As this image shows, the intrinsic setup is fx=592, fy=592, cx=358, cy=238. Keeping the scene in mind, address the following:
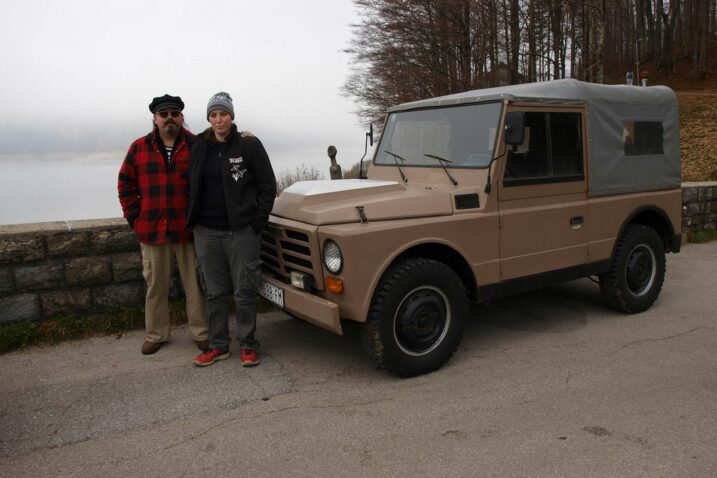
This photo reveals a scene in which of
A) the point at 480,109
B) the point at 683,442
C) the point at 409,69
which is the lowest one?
the point at 683,442

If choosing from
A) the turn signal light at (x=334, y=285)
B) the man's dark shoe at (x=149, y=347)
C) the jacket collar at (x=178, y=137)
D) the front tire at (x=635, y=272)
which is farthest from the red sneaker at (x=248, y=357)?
the front tire at (x=635, y=272)

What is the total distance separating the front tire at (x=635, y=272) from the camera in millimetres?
5668

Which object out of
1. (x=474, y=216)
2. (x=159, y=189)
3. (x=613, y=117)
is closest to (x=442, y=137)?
(x=474, y=216)

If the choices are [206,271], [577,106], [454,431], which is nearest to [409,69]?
[577,106]

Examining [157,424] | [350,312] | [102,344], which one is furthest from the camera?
[102,344]

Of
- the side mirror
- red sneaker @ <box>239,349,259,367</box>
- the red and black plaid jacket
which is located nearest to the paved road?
red sneaker @ <box>239,349,259,367</box>

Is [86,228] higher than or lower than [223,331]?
higher

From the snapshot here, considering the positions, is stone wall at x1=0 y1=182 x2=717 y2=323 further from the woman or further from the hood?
the hood

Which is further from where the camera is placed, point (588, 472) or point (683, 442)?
point (683, 442)

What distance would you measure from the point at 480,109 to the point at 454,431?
8.51 feet

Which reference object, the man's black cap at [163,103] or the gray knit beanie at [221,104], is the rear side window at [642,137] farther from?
the man's black cap at [163,103]

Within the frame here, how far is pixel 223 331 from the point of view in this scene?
477 centimetres

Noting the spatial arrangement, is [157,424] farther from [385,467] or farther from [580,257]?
[580,257]

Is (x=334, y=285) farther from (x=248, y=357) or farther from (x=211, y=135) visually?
(x=211, y=135)
